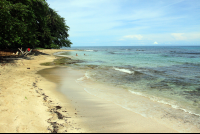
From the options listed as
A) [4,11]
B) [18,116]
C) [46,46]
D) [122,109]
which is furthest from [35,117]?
[46,46]

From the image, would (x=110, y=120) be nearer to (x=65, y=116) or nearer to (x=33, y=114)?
(x=65, y=116)

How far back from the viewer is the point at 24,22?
18047 mm

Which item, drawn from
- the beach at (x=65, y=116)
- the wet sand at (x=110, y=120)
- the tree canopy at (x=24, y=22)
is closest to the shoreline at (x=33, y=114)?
the beach at (x=65, y=116)

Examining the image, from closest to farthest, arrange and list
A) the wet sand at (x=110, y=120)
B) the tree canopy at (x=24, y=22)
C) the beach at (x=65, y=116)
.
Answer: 1. the beach at (x=65, y=116)
2. the wet sand at (x=110, y=120)
3. the tree canopy at (x=24, y=22)

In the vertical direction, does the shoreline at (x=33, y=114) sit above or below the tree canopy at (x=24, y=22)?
below

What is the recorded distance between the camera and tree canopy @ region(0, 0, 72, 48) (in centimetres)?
1348

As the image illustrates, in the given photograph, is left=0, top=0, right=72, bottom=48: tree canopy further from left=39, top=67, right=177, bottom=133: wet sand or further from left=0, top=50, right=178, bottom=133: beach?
left=39, top=67, right=177, bottom=133: wet sand

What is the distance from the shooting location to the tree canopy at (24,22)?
13484 millimetres

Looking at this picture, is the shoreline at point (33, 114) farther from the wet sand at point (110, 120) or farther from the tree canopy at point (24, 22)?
the tree canopy at point (24, 22)

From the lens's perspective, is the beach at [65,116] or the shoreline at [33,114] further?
the beach at [65,116]

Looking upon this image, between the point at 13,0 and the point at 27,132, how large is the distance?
19073 millimetres

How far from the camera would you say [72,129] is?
11.1 ft

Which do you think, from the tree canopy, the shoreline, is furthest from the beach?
the tree canopy

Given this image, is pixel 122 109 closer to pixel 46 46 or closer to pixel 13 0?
pixel 13 0
